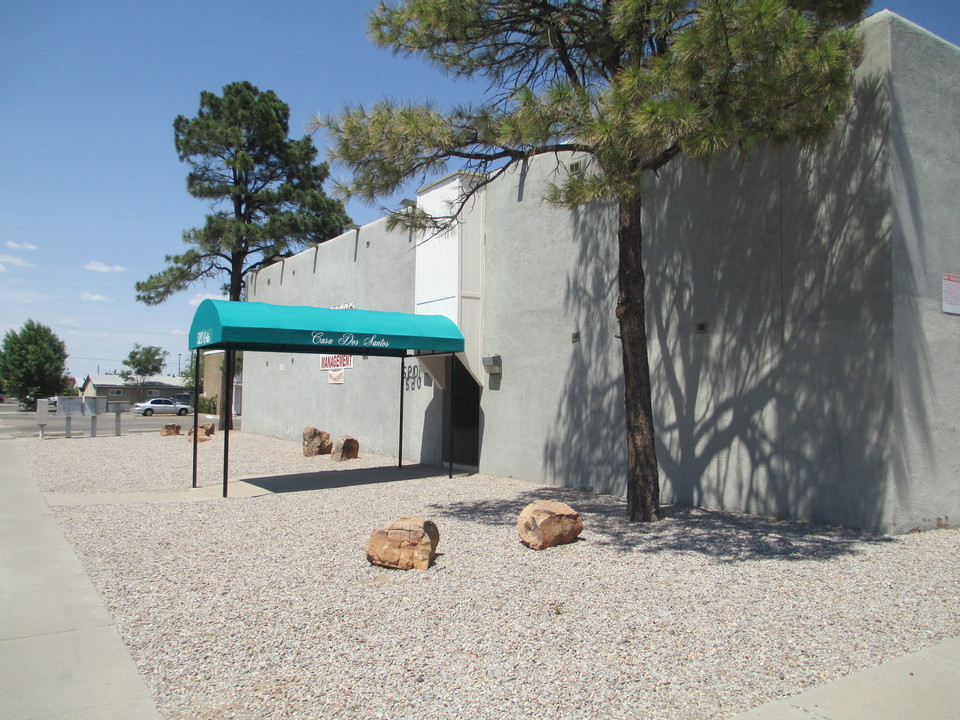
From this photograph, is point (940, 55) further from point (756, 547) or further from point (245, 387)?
point (245, 387)

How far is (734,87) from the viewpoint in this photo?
687 cm

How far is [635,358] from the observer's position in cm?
812

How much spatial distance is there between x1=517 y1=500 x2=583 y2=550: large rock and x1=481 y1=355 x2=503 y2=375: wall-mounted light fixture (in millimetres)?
5710

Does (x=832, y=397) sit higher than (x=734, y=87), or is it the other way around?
(x=734, y=87)

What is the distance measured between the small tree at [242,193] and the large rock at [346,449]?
1897cm

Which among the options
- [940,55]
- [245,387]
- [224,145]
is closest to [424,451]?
[940,55]

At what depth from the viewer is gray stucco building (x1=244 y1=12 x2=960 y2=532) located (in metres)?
7.53

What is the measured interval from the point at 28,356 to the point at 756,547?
6432 centimetres

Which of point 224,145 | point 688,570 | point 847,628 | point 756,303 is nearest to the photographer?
point 847,628

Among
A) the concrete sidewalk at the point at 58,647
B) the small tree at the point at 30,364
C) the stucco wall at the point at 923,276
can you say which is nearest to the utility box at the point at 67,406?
the concrete sidewalk at the point at 58,647

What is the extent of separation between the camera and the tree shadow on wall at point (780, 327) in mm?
7582

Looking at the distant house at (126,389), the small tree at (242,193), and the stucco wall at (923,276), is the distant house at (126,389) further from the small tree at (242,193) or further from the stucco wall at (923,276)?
the stucco wall at (923,276)

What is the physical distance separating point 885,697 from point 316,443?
14716 millimetres

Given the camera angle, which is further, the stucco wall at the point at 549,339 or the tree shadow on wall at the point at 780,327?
the stucco wall at the point at 549,339
